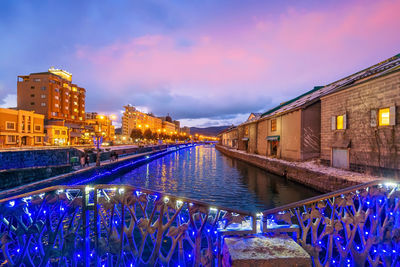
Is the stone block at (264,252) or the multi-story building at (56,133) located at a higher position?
the multi-story building at (56,133)

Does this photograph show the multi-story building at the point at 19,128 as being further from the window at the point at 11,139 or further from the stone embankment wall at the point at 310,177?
the stone embankment wall at the point at 310,177

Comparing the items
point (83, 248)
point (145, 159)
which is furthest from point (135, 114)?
point (83, 248)

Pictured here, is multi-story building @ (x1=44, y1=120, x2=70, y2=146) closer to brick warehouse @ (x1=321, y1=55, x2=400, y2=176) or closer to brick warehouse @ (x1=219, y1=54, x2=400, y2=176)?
brick warehouse @ (x1=219, y1=54, x2=400, y2=176)

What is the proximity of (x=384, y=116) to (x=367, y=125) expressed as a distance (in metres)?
1.19

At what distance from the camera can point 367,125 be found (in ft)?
→ 46.0

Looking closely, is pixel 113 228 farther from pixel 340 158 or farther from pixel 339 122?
pixel 339 122

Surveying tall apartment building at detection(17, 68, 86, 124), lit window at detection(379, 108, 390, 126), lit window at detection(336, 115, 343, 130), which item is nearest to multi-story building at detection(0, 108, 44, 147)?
tall apartment building at detection(17, 68, 86, 124)

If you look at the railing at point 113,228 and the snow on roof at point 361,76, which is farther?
the snow on roof at point 361,76

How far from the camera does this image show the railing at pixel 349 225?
131 inches

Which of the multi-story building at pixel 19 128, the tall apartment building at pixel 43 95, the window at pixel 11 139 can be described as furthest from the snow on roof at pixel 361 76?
the tall apartment building at pixel 43 95

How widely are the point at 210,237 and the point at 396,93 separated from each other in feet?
49.5

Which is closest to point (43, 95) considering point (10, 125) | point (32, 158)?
point (10, 125)

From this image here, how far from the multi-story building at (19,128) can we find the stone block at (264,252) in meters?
56.4

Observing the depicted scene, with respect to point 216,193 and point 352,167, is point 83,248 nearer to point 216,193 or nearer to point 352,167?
point 216,193
